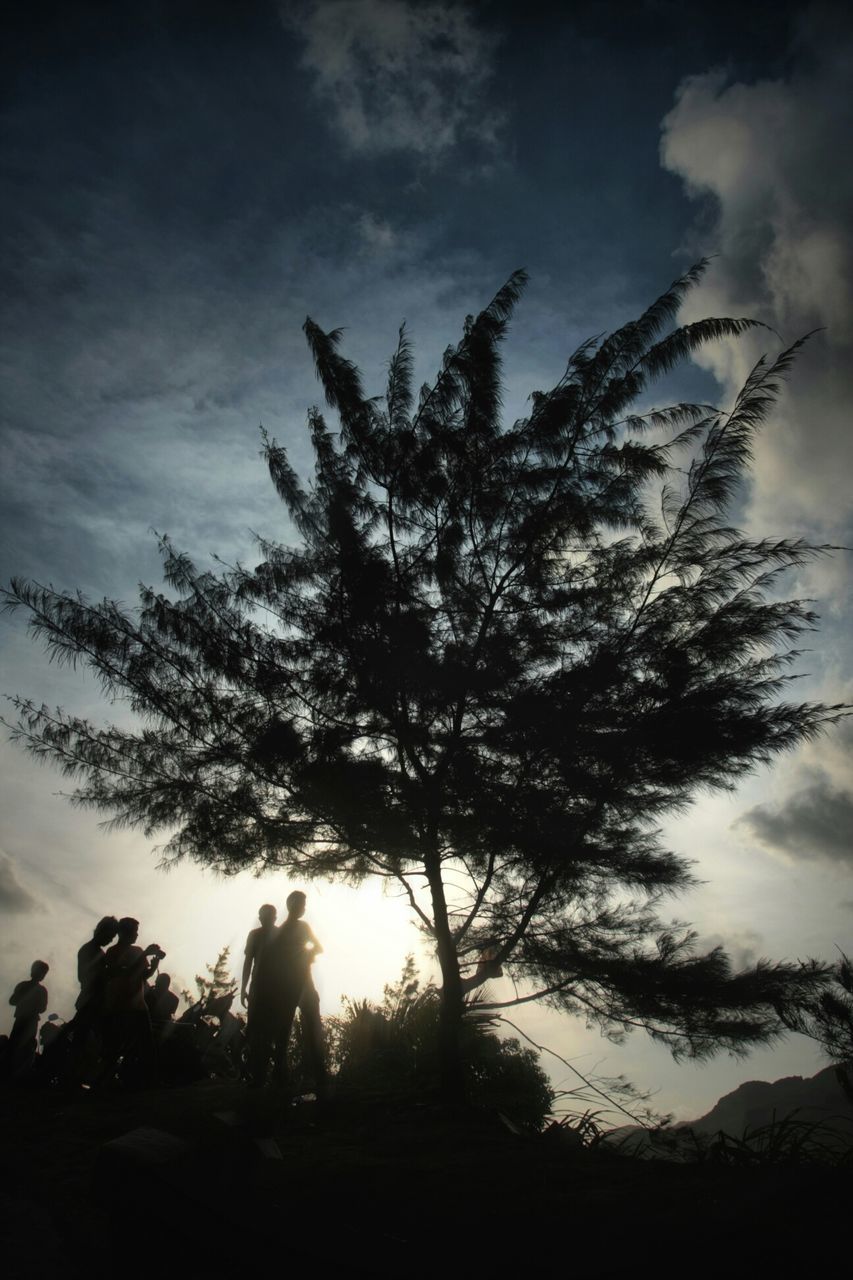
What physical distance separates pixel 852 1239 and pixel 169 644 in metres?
4.68

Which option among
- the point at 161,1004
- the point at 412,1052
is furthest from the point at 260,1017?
the point at 412,1052

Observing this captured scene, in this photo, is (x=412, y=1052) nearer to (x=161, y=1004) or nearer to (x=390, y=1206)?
(x=161, y=1004)

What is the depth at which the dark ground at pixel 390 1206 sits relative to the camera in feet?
5.44

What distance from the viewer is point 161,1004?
20.4ft

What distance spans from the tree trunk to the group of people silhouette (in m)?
0.84

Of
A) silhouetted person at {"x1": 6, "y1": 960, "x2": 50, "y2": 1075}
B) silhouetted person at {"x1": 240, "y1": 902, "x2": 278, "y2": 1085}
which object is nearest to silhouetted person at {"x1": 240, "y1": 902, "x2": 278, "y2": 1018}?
silhouetted person at {"x1": 240, "y1": 902, "x2": 278, "y2": 1085}

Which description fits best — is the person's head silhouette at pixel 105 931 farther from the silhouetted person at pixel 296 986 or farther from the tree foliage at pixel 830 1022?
the tree foliage at pixel 830 1022

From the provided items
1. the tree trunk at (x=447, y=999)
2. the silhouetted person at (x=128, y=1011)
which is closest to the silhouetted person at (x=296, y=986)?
the tree trunk at (x=447, y=999)

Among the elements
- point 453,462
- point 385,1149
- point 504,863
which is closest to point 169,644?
point 453,462

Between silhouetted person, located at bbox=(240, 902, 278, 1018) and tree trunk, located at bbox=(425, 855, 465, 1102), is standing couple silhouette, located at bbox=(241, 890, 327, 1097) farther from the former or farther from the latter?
tree trunk, located at bbox=(425, 855, 465, 1102)

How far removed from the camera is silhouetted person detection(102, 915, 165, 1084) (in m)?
4.97

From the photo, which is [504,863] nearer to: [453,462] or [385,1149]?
[385,1149]

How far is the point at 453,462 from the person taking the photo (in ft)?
16.6

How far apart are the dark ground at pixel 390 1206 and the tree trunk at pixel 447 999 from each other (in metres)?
0.75
